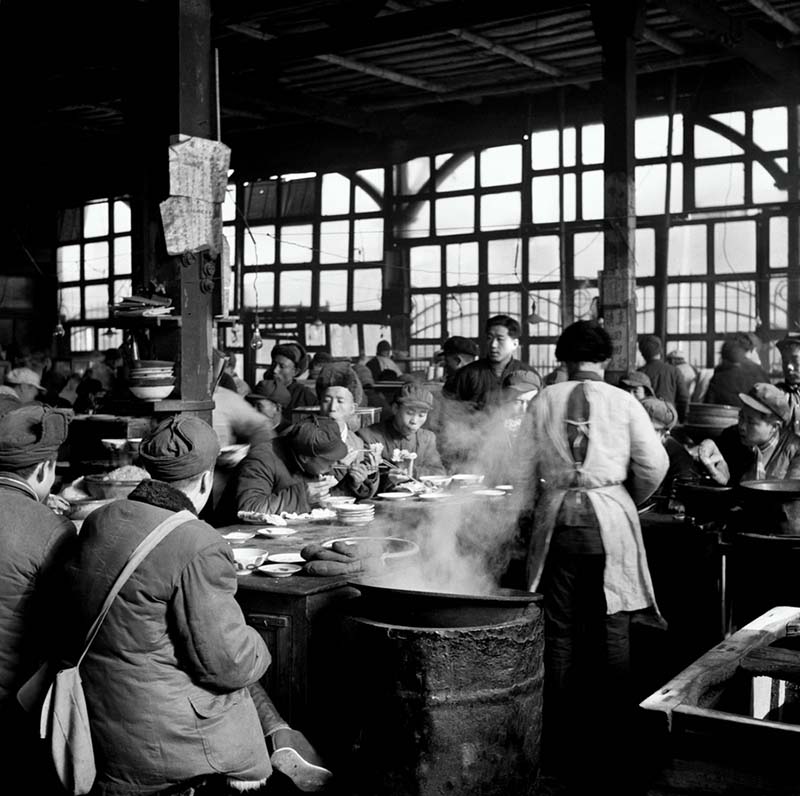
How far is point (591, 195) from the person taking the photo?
43.0 ft

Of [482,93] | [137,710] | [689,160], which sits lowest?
[137,710]

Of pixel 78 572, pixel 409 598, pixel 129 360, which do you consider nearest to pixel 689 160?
pixel 129 360

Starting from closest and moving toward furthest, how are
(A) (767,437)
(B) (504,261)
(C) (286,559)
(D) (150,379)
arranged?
(C) (286,559) → (A) (767,437) → (D) (150,379) → (B) (504,261)

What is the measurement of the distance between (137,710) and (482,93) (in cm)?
1096

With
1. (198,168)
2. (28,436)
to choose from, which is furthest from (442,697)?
(198,168)

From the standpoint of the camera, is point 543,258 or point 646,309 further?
point 543,258

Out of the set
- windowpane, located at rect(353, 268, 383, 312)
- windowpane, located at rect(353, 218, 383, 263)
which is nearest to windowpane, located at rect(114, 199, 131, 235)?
windowpane, located at rect(353, 218, 383, 263)

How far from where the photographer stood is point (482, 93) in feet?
42.0

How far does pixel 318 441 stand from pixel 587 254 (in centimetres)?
816

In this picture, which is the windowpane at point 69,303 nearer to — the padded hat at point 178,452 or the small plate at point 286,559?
the small plate at point 286,559

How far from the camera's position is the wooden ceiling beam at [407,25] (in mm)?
8688

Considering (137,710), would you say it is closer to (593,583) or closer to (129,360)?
(593,583)

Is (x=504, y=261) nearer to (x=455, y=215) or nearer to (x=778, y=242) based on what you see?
(x=455, y=215)

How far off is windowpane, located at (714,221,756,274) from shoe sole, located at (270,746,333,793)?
9.76 meters
